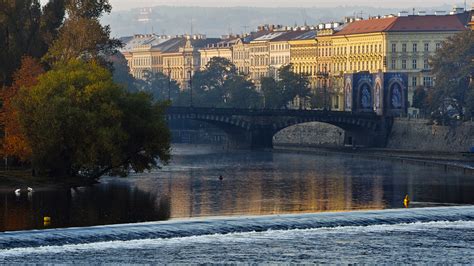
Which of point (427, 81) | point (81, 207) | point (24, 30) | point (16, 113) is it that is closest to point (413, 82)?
point (427, 81)

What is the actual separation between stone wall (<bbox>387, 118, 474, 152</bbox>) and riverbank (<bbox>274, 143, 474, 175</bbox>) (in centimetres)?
424

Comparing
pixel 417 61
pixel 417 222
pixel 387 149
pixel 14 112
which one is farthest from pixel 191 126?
pixel 417 222

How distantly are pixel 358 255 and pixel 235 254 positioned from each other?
519 centimetres

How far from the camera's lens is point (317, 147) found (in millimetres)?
165875

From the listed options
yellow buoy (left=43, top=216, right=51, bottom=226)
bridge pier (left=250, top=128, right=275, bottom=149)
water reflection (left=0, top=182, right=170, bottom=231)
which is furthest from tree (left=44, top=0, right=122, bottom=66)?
bridge pier (left=250, top=128, right=275, bottom=149)

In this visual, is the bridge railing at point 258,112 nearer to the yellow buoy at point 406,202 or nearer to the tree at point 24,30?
the tree at point 24,30

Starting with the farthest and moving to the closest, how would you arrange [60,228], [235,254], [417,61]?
[417,61] → [60,228] → [235,254]

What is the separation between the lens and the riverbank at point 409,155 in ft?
414

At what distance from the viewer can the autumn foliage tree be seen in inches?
3984

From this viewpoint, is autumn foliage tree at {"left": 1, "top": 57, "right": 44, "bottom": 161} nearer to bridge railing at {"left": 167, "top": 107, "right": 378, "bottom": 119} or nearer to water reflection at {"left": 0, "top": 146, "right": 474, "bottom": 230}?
water reflection at {"left": 0, "top": 146, "right": 474, "bottom": 230}

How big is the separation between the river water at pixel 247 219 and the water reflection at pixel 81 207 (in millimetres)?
57

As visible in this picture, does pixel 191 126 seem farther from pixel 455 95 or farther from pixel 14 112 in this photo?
pixel 14 112

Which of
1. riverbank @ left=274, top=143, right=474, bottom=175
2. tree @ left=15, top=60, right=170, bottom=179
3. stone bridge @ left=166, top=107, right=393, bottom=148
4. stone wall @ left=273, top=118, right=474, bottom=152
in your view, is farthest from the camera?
stone bridge @ left=166, top=107, right=393, bottom=148

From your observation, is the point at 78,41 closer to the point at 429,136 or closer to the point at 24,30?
the point at 24,30
